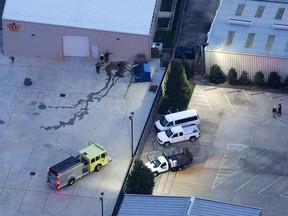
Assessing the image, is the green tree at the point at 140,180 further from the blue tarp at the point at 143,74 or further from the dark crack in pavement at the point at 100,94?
the blue tarp at the point at 143,74

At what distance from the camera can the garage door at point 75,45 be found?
104m

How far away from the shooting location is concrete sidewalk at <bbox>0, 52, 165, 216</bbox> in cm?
8750

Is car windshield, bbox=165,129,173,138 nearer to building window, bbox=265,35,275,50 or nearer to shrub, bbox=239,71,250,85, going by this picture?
shrub, bbox=239,71,250,85

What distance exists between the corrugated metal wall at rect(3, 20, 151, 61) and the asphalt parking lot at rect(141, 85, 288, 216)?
8298 mm

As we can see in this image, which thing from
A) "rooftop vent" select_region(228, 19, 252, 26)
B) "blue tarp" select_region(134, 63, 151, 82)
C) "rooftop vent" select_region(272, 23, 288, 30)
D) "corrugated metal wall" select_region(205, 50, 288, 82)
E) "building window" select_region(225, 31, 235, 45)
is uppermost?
"rooftop vent" select_region(272, 23, 288, 30)

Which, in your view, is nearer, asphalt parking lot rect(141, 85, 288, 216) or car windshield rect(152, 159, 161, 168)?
asphalt parking lot rect(141, 85, 288, 216)

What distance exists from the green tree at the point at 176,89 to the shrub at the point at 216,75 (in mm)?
3655

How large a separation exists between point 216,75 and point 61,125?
58.1 feet

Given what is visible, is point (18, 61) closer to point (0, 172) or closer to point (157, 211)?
point (0, 172)

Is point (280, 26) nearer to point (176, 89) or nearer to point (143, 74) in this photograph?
point (176, 89)

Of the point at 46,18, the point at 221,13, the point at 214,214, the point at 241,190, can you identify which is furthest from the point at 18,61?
the point at 214,214

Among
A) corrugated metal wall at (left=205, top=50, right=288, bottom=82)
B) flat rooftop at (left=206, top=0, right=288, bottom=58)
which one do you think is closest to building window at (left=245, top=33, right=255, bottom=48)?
flat rooftop at (left=206, top=0, right=288, bottom=58)

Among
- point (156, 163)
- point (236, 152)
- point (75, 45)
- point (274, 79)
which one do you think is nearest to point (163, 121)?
point (156, 163)

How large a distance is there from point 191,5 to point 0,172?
36.6m
